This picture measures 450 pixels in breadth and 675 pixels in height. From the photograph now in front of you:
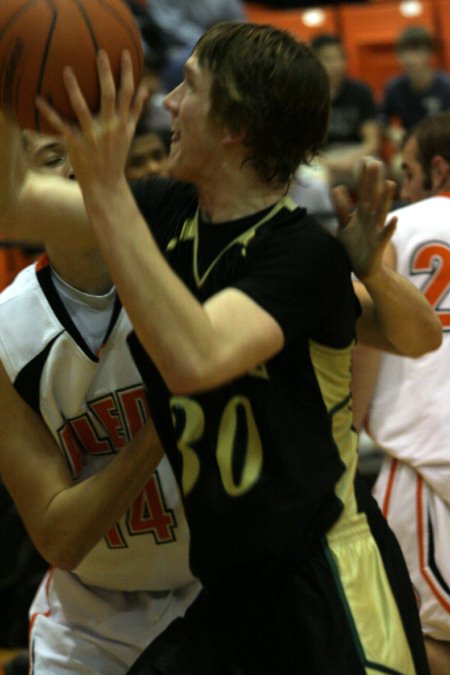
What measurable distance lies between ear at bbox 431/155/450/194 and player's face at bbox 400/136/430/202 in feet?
0.14

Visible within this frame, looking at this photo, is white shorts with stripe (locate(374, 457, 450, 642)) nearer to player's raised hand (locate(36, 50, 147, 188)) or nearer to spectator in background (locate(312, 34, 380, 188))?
player's raised hand (locate(36, 50, 147, 188))

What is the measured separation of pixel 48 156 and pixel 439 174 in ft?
4.81

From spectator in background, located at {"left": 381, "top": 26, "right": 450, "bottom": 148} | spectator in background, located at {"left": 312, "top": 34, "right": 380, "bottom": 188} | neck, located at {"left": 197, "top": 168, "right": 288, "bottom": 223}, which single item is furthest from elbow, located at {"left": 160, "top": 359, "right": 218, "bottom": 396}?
spectator in background, located at {"left": 381, "top": 26, "right": 450, "bottom": 148}

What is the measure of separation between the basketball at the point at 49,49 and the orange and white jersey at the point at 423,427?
1342mm

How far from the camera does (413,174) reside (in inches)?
142

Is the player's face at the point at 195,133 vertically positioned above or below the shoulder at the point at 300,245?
above

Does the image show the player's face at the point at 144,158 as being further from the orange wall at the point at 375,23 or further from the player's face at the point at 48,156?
the orange wall at the point at 375,23

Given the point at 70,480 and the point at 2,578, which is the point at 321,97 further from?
the point at 2,578

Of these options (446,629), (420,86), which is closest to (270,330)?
(446,629)

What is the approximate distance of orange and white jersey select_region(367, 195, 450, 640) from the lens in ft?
10.3

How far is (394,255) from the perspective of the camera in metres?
3.20

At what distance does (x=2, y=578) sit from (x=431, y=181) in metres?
2.37

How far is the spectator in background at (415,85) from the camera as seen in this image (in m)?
8.28

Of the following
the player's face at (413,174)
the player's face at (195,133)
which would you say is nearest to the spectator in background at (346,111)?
the player's face at (413,174)
